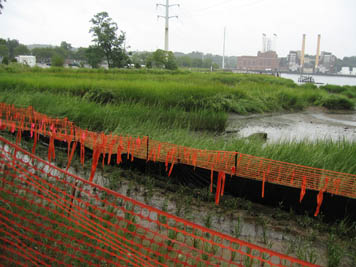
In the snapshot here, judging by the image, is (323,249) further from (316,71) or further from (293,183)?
(316,71)

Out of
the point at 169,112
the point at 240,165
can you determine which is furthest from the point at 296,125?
the point at 240,165

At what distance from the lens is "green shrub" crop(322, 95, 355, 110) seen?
12.8 metres

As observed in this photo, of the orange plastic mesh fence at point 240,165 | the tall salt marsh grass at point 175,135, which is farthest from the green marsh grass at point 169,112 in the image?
the orange plastic mesh fence at point 240,165

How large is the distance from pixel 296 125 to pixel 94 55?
32.3 meters

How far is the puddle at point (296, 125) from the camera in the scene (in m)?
7.62

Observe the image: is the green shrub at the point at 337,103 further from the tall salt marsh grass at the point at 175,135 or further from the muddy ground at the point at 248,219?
the muddy ground at the point at 248,219

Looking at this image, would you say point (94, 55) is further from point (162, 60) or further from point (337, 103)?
point (337, 103)

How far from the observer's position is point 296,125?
9.18 meters

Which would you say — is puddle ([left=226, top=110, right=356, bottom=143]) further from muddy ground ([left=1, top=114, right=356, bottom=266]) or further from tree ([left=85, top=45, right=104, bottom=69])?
tree ([left=85, top=45, right=104, bottom=69])

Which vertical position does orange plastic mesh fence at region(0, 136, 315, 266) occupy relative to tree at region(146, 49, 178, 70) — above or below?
below

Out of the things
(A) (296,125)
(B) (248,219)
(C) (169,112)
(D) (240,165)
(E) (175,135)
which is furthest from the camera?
(A) (296,125)

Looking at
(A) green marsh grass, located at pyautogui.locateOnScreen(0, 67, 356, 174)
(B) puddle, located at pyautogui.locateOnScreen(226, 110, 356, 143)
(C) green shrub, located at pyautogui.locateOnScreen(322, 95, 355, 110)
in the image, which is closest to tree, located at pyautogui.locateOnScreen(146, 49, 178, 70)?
(C) green shrub, located at pyautogui.locateOnScreen(322, 95, 355, 110)

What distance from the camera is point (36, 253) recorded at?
6.64ft

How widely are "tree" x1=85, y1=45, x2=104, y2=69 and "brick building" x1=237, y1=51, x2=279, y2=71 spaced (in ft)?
139
